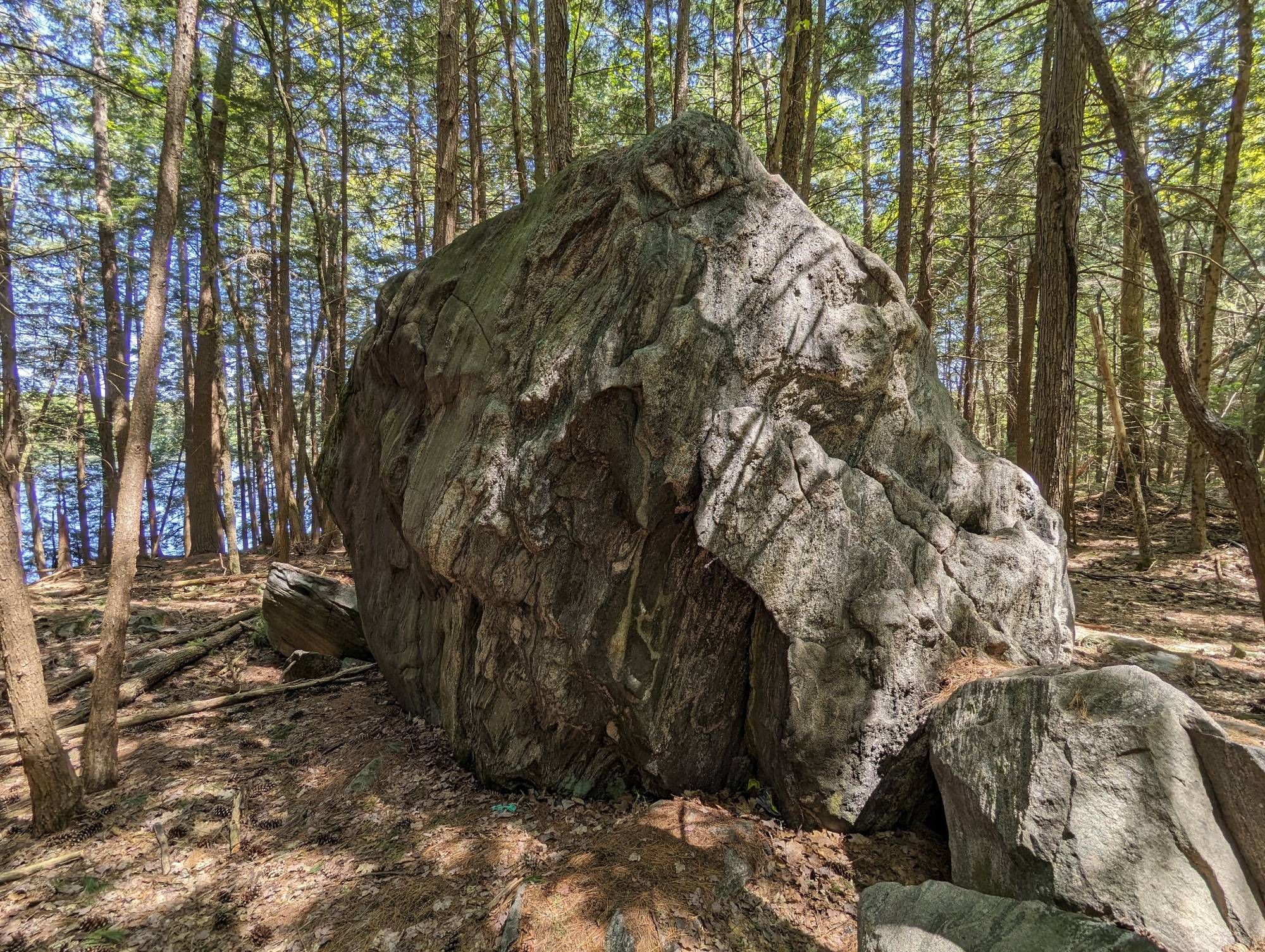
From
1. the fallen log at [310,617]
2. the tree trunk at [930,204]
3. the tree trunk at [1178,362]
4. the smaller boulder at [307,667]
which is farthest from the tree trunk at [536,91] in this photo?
the smaller boulder at [307,667]

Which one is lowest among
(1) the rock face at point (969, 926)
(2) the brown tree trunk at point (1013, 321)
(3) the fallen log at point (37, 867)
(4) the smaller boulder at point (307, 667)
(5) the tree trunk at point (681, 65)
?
(3) the fallen log at point (37, 867)

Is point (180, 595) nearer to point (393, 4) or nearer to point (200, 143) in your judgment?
point (200, 143)

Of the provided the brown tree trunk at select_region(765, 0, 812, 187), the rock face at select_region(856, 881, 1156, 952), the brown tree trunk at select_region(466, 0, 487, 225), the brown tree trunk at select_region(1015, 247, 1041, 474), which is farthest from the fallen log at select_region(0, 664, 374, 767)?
the brown tree trunk at select_region(1015, 247, 1041, 474)

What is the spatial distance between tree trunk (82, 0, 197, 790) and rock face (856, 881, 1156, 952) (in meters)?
5.70

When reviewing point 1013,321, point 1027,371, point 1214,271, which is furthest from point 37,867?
point 1013,321

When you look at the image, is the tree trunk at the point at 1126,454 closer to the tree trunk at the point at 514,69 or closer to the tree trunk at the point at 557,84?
the tree trunk at the point at 557,84

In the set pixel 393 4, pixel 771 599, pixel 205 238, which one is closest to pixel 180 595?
pixel 205 238

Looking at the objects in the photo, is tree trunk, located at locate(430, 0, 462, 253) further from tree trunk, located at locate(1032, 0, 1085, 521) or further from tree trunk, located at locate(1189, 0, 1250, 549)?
tree trunk, located at locate(1189, 0, 1250, 549)

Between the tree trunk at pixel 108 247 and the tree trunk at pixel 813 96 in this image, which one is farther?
the tree trunk at pixel 108 247

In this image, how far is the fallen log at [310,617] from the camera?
7.33 meters

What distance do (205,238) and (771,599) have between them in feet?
34.5

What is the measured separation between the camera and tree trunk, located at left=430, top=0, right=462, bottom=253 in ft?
23.9

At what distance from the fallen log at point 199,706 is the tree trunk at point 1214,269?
12135mm

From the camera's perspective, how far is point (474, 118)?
11.0 metres
